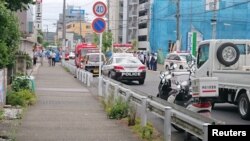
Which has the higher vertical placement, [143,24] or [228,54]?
[143,24]

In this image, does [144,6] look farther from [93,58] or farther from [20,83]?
[20,83]

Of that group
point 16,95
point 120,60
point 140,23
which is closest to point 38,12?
point 120,60

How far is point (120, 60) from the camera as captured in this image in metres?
27.4

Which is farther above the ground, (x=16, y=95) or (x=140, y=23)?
(x=140, y=23)

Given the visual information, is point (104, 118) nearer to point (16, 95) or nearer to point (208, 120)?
point (16, 95)

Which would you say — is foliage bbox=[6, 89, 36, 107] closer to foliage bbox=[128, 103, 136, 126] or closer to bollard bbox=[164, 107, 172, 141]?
foliage bbox=[128, 103, 136, 126]

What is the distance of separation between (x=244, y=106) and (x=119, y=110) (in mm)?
3617

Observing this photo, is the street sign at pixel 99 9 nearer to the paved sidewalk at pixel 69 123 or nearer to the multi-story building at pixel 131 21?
the paved sidewalk at pixel 69 123

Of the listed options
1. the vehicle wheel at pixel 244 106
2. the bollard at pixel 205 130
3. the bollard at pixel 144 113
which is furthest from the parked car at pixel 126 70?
the bollard at pixel 205 130

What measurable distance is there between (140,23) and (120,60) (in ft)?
263

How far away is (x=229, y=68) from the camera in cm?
1560

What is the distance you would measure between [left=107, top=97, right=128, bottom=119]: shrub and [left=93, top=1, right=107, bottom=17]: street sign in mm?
6092

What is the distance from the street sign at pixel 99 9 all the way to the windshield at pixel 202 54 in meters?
4.11

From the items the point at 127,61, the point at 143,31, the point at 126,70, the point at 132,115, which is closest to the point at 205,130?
the point at 132,115
